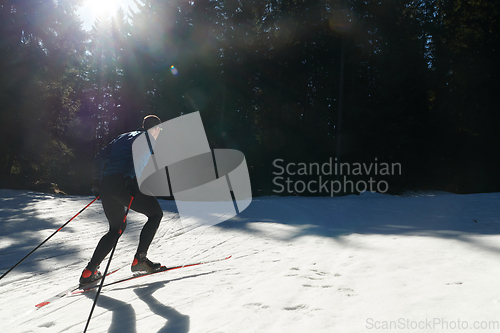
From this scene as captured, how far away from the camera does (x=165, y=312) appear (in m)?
2.67

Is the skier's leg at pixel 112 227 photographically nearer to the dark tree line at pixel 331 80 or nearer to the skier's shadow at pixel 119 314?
the skier's shadow at pixel 119 314

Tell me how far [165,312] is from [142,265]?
Answer: 1.35 meters

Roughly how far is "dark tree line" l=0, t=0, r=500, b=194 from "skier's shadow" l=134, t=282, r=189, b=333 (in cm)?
1748

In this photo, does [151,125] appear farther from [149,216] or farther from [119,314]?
[119,314]

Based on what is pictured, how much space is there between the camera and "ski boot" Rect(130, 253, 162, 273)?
12.6 ft

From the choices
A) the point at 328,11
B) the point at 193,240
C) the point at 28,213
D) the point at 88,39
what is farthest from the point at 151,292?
the point at 328,11

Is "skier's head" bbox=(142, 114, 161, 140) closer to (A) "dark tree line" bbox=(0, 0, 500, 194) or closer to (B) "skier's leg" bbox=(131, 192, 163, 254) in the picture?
(B) "skier's leg" bbox=(131, 192, 163, 254)

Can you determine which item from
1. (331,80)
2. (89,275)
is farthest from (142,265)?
(331,80)

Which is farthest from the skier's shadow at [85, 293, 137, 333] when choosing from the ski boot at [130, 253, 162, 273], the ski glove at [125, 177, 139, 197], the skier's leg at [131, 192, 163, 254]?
the ski glove at [125, 177, 139, 197]

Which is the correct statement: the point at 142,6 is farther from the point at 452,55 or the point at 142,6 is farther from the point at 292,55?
the point at 452,55

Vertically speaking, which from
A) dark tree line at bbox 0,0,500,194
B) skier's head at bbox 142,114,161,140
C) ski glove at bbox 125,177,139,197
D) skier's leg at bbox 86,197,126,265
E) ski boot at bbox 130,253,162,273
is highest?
dark tree line at bbox 0,0,500,194

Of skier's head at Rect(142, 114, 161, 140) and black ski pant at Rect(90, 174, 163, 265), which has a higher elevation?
skier's head at Rect(142, 114, 161, 140)

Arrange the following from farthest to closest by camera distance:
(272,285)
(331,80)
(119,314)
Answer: (331,80)
(272,285)
(119,314)

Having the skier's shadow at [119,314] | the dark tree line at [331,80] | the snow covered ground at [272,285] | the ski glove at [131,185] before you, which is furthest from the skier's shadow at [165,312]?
the dark tree line at [331,80]
